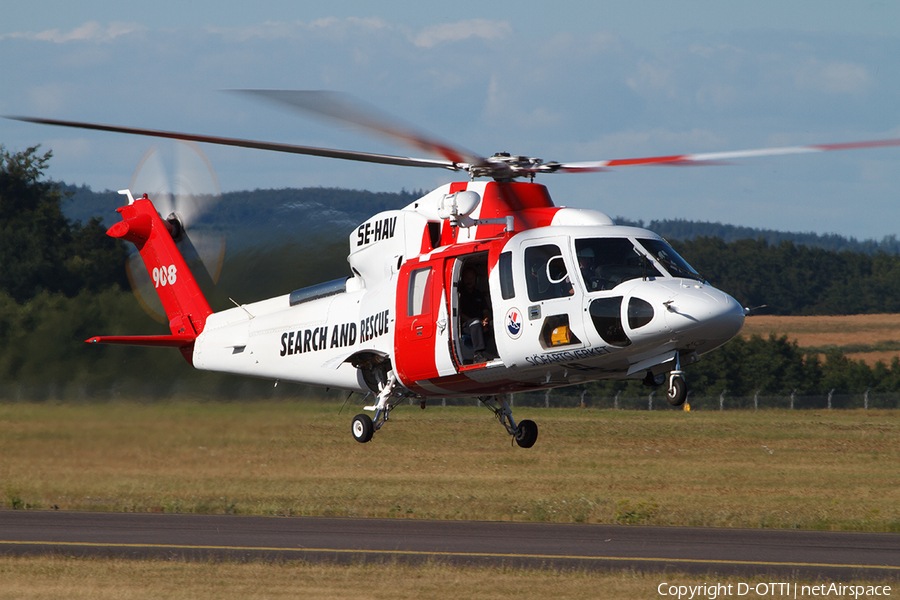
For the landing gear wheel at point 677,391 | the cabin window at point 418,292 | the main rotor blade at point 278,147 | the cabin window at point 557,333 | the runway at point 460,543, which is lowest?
the runway at point 460,543

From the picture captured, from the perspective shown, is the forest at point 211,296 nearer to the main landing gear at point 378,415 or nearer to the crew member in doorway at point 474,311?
the crew member in doorway at point 474,311

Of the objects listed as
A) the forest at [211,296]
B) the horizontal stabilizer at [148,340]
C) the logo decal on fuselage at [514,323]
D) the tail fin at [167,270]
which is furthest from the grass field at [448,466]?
the logo decal on fuselage at [514,323]

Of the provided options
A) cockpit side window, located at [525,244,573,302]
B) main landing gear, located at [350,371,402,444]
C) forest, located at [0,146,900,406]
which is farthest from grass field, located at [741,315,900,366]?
cockpit side window, located at [525,244,573,302]

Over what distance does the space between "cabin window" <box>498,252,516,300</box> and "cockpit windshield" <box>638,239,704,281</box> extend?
6.02 feet

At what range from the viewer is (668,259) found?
1337 cm

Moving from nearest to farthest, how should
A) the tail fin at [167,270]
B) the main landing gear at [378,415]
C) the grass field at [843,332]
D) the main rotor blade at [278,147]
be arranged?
the main rotor blade at [278,147], the main landing gear at [378,415], the tail fin at [167,270], the grass field at [843,332]

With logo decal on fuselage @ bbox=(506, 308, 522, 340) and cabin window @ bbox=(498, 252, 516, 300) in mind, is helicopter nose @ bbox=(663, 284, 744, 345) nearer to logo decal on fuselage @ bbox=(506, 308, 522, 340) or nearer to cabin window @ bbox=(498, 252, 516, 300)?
logo decal on fuselage @ bbox=(506, 308, 522, 340)

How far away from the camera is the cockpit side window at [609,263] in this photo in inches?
523

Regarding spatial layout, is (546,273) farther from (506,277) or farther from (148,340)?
(148,340)

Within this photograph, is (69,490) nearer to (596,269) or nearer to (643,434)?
(596,269)

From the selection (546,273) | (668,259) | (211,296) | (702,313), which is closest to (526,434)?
(546,273)

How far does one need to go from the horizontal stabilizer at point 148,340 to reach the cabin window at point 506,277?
7390 millimetres

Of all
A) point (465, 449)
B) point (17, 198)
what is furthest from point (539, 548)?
point (17, 198)

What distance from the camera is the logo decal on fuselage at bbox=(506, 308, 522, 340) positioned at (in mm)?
14141
